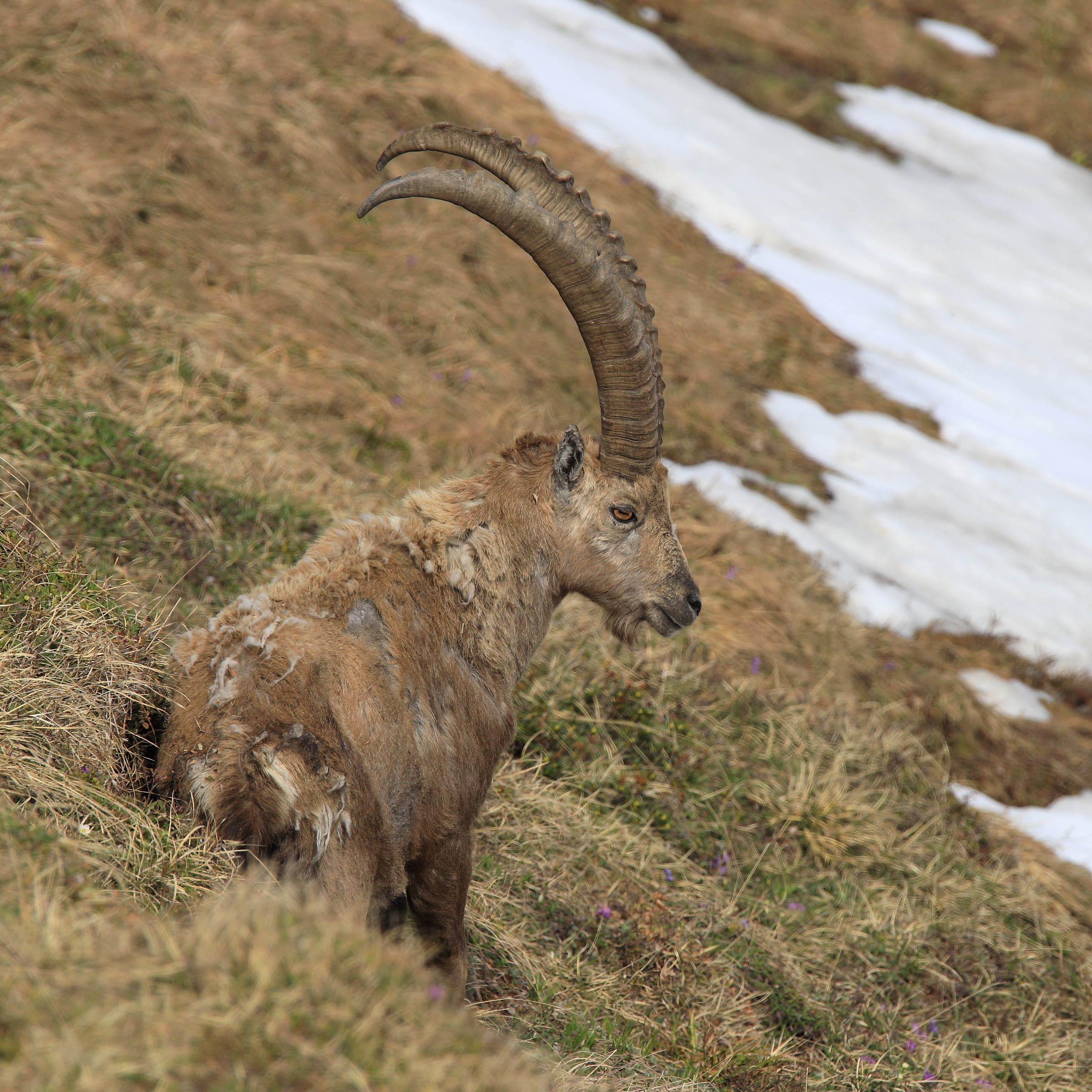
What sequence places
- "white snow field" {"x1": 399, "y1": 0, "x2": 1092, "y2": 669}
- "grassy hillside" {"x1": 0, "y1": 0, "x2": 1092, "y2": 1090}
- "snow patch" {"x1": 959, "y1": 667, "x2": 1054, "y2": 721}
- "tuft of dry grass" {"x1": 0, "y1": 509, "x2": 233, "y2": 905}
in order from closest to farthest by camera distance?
"grassy hillside" {"x1": 0, "y1": 0, "x2": 1092, "y2": 1090}, "tuft of dry grass" {"x1": 0, "y1": 509, "x2": 233, "y2": 905}, "snow patch" {"x1": 959, "y1": 667, "x2": 1054, "y2": 721}, "white snow field" {"x1": 399, "y1": 0, "x2": 1092, "y2": 669}

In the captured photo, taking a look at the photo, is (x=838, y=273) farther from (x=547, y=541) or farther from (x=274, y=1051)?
(x=274, y=1051)

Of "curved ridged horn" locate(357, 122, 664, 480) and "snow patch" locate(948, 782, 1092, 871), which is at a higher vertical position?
"curved ridged horn" locate(357, 122, 664, 480)

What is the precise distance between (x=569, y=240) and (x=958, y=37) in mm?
21123

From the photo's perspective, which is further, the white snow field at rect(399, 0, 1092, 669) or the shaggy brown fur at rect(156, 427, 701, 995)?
the white snow field at rect(399, 0, 1092, 669)

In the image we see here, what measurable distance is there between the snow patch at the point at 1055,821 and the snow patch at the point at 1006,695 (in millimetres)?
979

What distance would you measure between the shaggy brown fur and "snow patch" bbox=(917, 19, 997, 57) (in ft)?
67.1

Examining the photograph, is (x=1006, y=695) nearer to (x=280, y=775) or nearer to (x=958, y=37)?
(x=280, y=775)

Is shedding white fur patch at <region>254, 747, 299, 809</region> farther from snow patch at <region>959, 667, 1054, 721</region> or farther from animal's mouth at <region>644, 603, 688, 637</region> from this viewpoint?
snow patch at <region>959, 667, 1054, 721</region>

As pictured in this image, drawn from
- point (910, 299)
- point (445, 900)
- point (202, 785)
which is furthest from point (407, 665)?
point (910, 299)

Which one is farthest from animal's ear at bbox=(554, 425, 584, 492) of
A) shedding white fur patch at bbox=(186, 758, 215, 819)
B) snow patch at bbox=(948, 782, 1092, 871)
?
snow patch at bbox=(948, 782, 1092, 871)

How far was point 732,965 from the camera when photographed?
19.7ft

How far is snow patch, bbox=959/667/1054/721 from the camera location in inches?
373

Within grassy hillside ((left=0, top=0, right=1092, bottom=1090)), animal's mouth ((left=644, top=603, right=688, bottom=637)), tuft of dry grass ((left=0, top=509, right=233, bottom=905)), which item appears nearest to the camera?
grassy hillside ((left=0, top=0, right=1092, bottom=1090))

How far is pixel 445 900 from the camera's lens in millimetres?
4539
